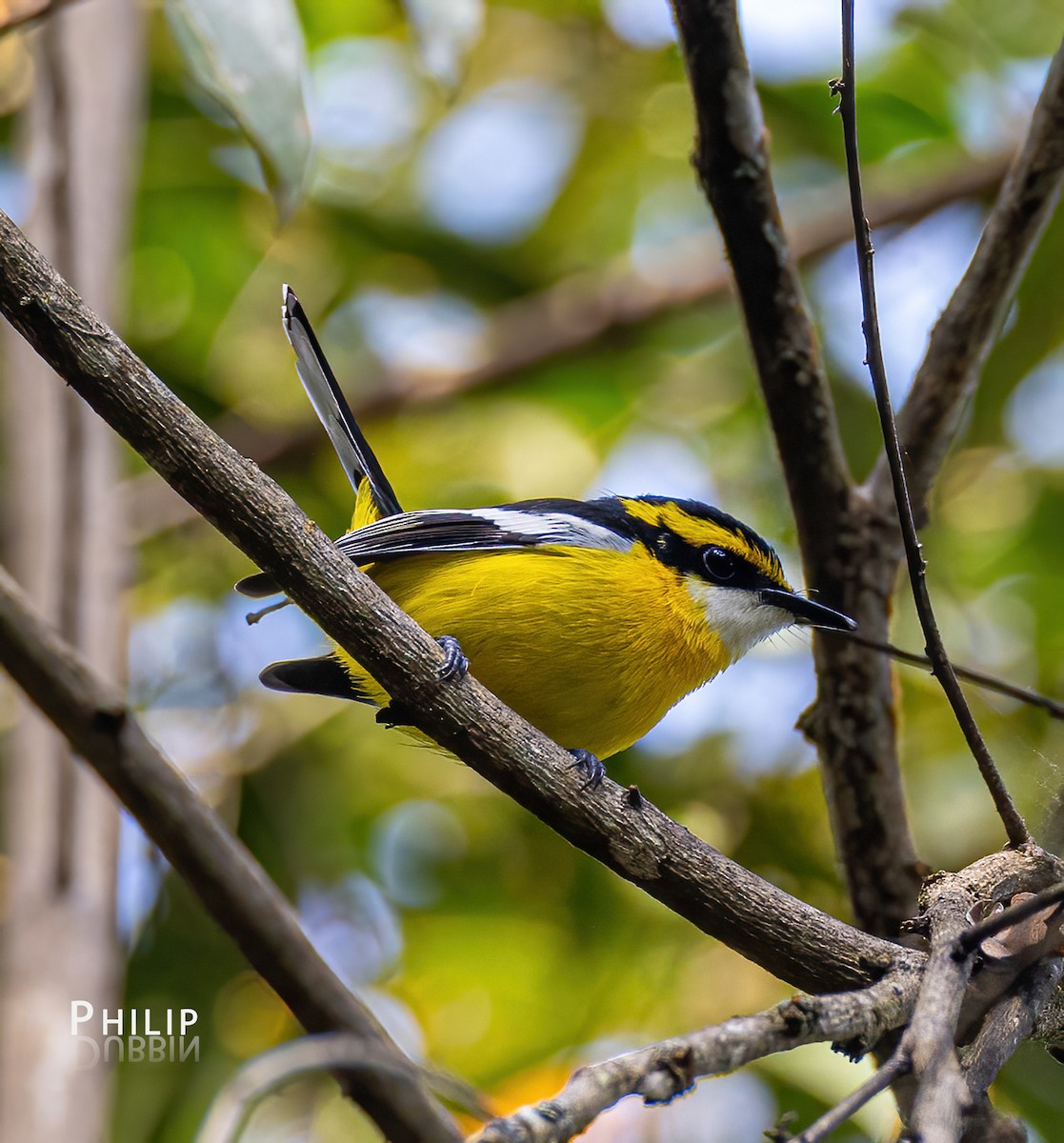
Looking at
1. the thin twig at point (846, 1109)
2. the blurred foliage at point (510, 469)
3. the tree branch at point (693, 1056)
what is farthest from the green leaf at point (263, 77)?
the thin twig at point (846, 1109)

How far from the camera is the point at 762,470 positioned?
455 centimetres

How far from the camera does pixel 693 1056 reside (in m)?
1.39

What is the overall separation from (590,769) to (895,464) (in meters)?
0.83

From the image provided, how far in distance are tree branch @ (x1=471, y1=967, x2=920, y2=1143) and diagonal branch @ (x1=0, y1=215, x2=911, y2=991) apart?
35 centimetres

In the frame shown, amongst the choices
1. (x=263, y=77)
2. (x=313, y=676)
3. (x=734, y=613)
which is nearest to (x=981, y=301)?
(x=734, y=613)

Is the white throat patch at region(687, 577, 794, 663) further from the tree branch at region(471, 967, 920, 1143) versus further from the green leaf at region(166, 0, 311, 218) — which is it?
the tree branch at region(471, 967, 920, 1143)

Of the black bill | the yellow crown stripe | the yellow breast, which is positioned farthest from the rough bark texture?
the black bill

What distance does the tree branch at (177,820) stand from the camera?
2.27 metres

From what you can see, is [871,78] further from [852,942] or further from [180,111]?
[852,942]

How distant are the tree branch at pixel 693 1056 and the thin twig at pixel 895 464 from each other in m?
0.50

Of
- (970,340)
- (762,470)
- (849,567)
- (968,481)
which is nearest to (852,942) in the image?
(849,567)

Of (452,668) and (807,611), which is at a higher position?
(807,611)

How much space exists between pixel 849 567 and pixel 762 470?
142 centimetres

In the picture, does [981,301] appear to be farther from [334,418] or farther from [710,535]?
[334,418]
